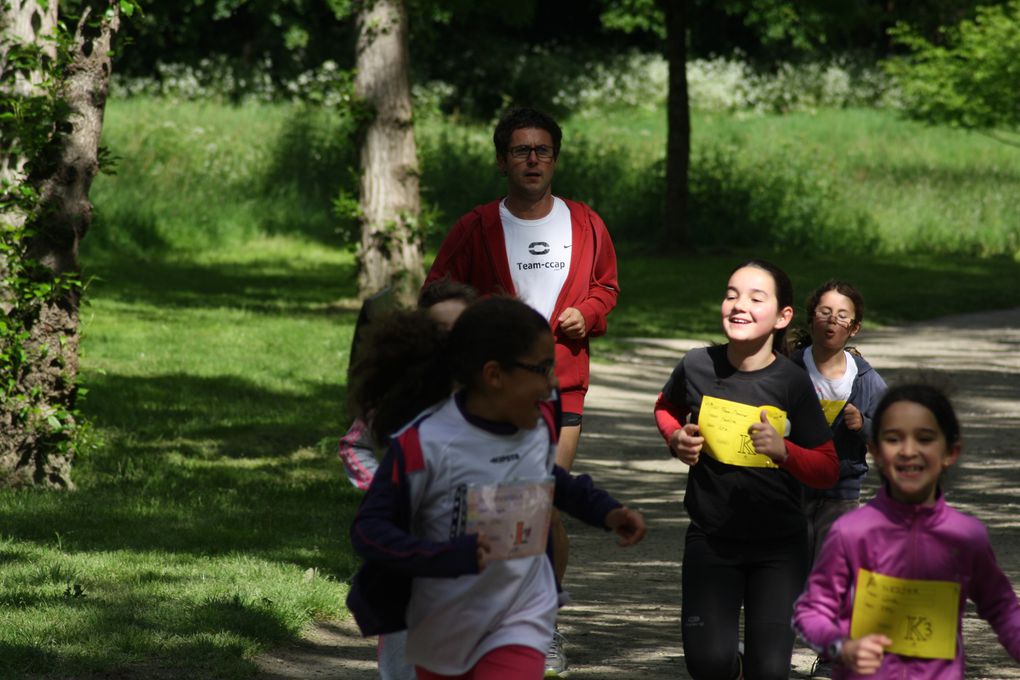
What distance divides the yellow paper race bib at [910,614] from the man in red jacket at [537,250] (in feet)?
7.50

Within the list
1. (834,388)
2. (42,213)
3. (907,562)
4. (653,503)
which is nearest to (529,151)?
(834,388)

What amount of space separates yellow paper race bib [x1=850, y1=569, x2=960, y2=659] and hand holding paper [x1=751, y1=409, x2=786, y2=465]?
90 cm

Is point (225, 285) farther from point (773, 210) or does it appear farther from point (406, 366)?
point (406, 366)

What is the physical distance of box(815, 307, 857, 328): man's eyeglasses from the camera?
19.6 ft

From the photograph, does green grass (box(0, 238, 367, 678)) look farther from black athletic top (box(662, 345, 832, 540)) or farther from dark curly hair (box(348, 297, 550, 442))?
dark curly hair (box(348, 297, 550, 442))

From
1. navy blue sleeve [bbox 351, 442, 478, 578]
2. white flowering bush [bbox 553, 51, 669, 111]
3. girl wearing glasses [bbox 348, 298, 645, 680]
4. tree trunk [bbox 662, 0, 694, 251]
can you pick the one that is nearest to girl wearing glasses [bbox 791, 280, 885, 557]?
girl wearing glasses [bbox 348, 298, 645, 680]

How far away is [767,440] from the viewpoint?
4547 millimetres

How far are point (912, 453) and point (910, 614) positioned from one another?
0.36 metres

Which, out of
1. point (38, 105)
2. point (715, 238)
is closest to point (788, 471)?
point (38, 105)

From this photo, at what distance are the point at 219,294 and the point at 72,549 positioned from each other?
13.6 meters

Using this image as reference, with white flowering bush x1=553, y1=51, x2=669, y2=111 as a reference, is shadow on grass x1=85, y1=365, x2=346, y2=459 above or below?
below

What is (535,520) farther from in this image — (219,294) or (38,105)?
(219,294)

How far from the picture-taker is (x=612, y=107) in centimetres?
4731

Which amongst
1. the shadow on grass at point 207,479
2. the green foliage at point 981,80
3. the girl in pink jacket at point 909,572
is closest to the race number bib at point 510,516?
the girl in pink jacket at point 909,572
